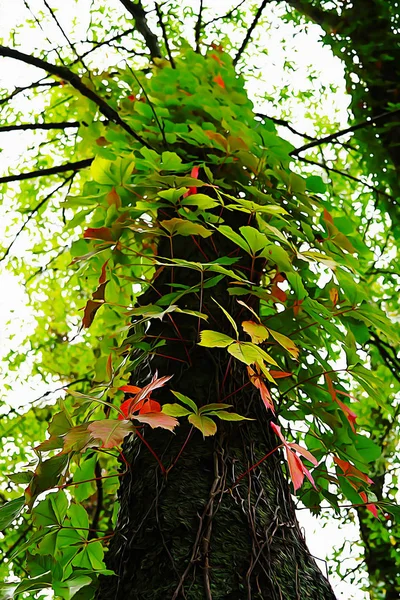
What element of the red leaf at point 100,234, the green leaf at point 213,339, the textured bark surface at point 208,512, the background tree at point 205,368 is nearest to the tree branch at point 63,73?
the background tree at point 205,368

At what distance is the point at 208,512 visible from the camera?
2.35 feet

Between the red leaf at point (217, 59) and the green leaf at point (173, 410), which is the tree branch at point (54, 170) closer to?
the red leaf at point (217, 59)

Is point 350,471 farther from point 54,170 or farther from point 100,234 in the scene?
point 54,170

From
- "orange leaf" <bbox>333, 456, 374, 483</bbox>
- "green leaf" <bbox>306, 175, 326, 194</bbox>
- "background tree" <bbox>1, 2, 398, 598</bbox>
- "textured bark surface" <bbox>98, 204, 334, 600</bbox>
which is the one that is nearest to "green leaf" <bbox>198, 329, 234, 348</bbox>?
"background tree" <bbox>1, 2, 398, 598</bbox>

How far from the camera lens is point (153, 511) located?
73 cm

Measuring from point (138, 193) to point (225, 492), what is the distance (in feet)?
1.98

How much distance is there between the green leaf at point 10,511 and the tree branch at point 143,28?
5.68 ft

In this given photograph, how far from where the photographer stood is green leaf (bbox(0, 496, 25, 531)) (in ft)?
2.23

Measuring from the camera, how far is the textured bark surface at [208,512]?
26.2 inches

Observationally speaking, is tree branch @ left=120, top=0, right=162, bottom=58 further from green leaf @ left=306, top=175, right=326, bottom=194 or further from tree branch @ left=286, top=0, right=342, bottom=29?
green leaf @ left=306, top=175, right=326, bottom=194

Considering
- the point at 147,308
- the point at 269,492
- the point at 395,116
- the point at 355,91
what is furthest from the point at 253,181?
the point at 355,91

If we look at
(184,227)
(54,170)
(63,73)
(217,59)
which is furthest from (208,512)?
(217,59)

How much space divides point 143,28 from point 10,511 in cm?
183

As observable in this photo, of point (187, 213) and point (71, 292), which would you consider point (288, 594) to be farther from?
point (71, 292)
